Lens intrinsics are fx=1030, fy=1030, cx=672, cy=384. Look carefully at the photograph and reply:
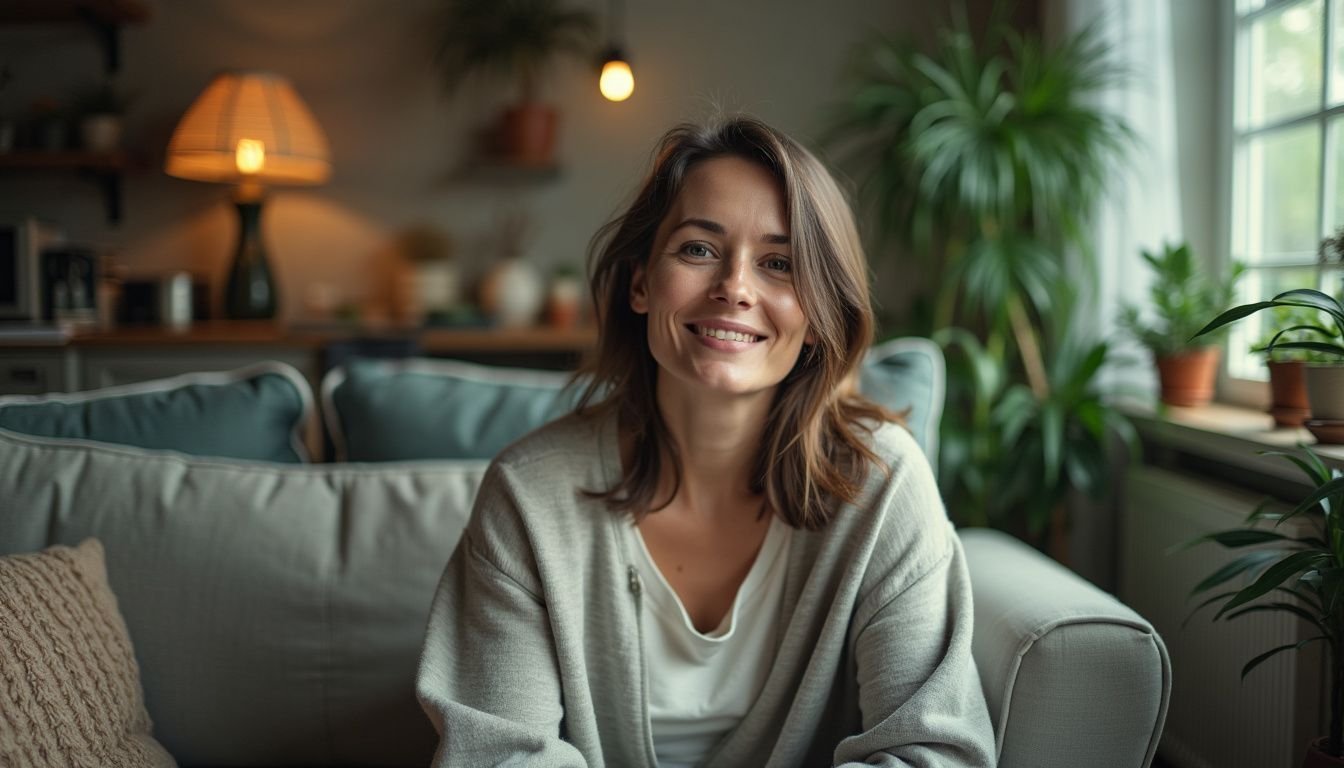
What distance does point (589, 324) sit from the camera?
363 cm

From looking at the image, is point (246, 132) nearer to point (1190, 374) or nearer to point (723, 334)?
point (723, 334)

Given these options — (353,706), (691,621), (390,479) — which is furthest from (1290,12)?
(353,706)

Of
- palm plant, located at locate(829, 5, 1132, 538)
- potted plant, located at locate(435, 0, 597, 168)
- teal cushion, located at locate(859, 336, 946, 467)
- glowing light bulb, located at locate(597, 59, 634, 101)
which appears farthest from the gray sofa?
potted plant, located at locate(435, 0, 597, 168)

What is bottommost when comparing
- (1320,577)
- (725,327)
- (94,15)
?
(1320,577)

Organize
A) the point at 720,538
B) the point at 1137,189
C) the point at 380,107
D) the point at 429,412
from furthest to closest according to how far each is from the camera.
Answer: the point at 380,107
the point at 1137,189
the point at 429,412
the point at 720,538

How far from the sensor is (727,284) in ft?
4.06

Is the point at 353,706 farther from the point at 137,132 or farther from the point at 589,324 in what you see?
the point at 137,132

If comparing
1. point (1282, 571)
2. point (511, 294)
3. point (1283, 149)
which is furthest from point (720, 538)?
point (511, 294)

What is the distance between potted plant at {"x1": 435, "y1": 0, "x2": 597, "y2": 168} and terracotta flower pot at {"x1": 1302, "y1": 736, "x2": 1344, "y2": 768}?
9.19 feet

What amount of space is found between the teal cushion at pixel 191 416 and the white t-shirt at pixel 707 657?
0.73 meters

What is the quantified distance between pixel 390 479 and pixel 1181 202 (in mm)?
1970

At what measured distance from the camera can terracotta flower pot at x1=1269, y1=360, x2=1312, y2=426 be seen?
1.79 meters

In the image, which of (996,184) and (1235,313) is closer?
(1235,313)

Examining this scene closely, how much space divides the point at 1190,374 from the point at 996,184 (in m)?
0.66
